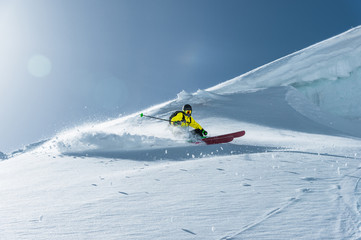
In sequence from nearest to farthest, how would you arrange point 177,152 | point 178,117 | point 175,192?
point 175,192
point 177,152
point 178,117

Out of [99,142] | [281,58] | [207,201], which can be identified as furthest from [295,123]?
[281,58]

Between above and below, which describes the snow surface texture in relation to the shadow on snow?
below

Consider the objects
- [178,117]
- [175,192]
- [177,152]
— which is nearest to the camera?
[175,192]

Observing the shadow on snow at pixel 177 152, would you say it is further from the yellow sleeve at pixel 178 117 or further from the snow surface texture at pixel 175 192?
the yellow sleeve at pixel 178 117

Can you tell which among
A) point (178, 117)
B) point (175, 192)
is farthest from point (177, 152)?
point (175, 192)

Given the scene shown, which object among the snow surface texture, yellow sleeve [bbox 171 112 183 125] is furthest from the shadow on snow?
yellow sleeve [bbox 171 112 183 125]

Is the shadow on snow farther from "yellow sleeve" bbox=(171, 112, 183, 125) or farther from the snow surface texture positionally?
"yellow sleeve" bbox=(171, 112, 183, 125)

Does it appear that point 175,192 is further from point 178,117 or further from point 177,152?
point 178,117

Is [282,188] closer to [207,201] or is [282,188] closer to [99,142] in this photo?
[207,201]

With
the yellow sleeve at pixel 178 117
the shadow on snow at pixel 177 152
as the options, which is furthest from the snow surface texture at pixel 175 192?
the yellow sleeve at pixel 178 117

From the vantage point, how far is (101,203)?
3020 millimetres

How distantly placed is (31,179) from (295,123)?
10.7 meters

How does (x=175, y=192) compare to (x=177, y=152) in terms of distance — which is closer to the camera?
(x=175, y=192)

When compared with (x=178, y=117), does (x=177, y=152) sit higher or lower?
lower
